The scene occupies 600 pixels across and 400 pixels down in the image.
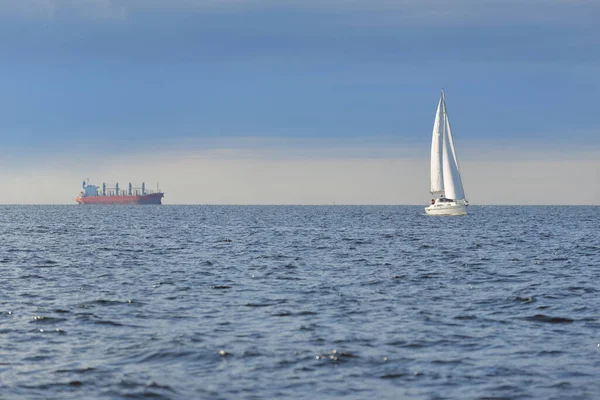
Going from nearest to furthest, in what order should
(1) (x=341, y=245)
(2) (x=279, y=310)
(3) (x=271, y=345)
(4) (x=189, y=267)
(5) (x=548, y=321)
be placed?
(3) (x=271, y=345) < (5) (x=548, y=321) < (2) (x=279, y=310) < (4) (x=189, y=267) < (1) (x=341, y=245)

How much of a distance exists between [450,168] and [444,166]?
3.40 ft

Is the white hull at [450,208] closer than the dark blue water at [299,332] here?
No

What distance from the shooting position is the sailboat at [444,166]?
12394 centimetres

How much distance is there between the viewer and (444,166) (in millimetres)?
124938

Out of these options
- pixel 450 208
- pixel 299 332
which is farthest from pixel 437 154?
pixel 299 332

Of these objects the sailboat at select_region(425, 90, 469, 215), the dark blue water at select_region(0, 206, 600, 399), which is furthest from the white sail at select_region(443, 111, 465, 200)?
the dark blue water at select_region(0, 206, 600, 399)

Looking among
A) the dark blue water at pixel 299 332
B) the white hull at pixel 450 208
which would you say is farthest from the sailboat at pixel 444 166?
the dark blue water at pixel 299 332

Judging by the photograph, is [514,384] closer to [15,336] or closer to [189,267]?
[15,336]

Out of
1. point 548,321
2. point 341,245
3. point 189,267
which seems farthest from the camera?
point 341,245

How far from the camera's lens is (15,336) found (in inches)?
760

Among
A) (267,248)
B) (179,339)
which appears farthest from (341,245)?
(179,339)

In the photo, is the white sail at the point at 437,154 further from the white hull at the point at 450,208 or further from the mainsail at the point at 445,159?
the white hull at the point at 450,208

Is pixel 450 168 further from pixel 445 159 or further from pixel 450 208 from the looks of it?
pixel 450 208

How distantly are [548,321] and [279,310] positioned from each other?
7.97 metres
